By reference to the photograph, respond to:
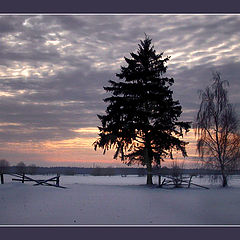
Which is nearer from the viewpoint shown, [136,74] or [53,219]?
[53,219]

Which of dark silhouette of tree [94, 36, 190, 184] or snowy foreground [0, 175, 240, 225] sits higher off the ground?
dark silhouette of tree [94, 36, 190, 184]

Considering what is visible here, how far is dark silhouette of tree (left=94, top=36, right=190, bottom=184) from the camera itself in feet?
116

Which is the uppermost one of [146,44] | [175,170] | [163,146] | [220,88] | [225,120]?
[146,44]

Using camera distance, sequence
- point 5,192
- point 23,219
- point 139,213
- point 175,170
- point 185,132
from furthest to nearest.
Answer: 1. point 185,132
2. point 175,170
3. point 5,192
4. point 139,213
5. point 23,219

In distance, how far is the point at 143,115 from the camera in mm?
35344

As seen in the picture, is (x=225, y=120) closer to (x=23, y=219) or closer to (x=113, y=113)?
(x=113, y=113)

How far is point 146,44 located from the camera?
38.0 metres

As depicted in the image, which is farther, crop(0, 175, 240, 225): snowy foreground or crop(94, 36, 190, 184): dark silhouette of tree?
crop(94, 36, 190, 184): dark silhouette of tree

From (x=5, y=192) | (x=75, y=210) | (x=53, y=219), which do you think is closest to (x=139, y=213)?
(x=75, y=210)

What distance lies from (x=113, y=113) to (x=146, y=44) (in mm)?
9097

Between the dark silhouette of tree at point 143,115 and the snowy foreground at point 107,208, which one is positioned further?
the dark silhouette of tree at point 143,115

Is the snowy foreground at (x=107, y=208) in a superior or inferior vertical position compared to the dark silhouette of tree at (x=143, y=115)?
inferior

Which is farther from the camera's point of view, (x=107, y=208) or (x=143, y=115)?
(x=143, y=115)

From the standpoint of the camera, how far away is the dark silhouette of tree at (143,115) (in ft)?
116
